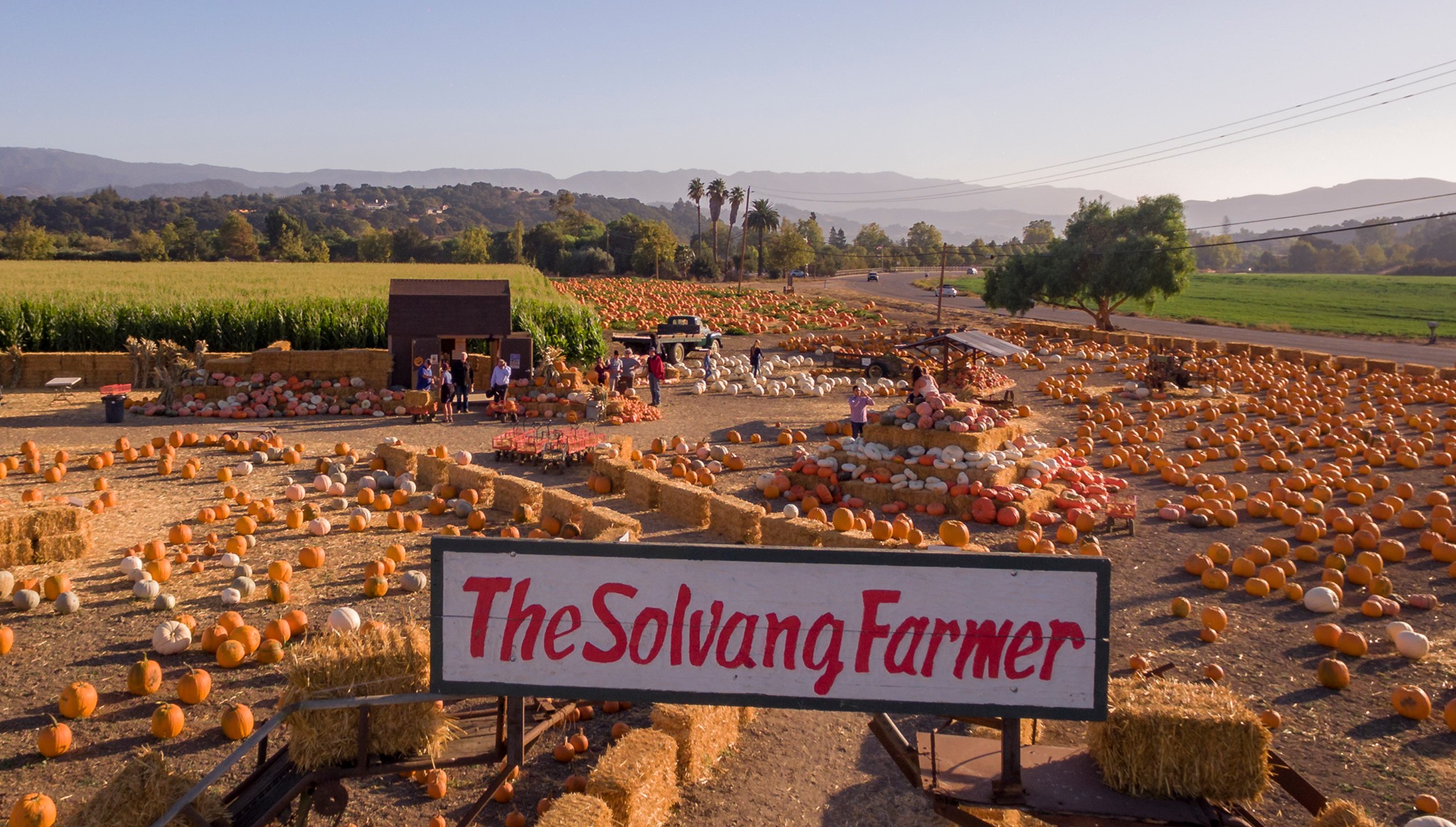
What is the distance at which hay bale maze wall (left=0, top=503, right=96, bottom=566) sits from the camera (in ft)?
38.2

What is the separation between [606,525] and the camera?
12711 millimetres

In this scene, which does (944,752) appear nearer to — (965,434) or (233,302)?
(965,434)

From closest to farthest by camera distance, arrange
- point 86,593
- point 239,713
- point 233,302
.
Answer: point 239,713 < point 86,593 < point 233,302

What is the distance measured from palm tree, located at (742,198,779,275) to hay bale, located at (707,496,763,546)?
277ft

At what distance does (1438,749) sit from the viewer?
802cm

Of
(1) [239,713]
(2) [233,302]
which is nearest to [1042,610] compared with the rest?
(1) [239,713]

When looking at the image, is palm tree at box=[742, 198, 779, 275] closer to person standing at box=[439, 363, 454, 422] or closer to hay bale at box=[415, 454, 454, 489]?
person standing at box=[439, 363, 454, 422]

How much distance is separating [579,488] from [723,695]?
40.2 ft

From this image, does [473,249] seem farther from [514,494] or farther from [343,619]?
[343,619]

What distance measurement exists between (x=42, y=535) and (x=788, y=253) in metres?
86.0

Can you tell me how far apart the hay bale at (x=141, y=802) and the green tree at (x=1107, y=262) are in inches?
1784

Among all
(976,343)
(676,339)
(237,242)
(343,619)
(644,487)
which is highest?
(237,242)

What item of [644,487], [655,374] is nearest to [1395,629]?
[644,487]

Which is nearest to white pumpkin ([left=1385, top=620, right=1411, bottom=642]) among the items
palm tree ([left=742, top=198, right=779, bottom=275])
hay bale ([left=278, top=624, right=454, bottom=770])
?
hay bale ([left=278, top=624, right=454, bottom=770])
